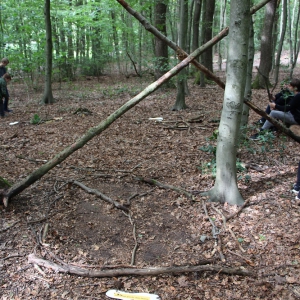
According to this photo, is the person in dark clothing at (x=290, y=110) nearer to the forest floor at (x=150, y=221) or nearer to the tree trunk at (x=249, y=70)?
the forest floor at (x=150, y=221)

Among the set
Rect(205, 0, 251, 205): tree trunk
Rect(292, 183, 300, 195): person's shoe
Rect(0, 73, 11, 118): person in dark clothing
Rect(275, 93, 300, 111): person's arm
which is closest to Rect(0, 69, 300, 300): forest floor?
Rect(292, 183, 300, 195): person's shoe

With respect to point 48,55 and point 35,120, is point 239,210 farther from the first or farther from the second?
point 48,55

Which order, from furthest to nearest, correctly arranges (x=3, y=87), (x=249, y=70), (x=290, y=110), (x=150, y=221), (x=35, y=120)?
1. (x=3, y=87)
2. (x=35, y=120)
3. (x=290, y=110)
4. (x=249, y=70)
5. (x=150, y=221)

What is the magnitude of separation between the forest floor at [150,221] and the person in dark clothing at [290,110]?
43 cm

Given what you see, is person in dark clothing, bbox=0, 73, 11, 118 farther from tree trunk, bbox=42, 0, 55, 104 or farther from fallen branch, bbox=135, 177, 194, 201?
fallen branch, bbox=135, 177, 194, 201

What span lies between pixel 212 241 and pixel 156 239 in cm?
70

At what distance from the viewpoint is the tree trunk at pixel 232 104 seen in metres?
3.57

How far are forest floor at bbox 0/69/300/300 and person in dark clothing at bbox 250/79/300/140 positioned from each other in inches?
17.0

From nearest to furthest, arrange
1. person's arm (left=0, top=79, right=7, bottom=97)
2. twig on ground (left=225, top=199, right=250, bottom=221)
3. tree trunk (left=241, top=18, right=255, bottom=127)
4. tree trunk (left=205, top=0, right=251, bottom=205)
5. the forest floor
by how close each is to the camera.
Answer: the forest floor
tree trunk (left=205, top=0, right=251, bottom=205)
twig on ground (left=225, top=199, right=250, bottom=221)
tree trunk (left=241, top=18, right=255, bottom=127)
person's arm (left=0, top=79, right=7, bottom=97)

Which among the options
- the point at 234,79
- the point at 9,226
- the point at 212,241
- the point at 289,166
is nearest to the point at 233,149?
the point at 234,79

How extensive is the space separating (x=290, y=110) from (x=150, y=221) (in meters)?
4.24

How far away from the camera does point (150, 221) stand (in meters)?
3.92

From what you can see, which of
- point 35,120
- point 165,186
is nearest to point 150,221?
point 165,186

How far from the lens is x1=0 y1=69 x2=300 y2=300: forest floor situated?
2.85m
